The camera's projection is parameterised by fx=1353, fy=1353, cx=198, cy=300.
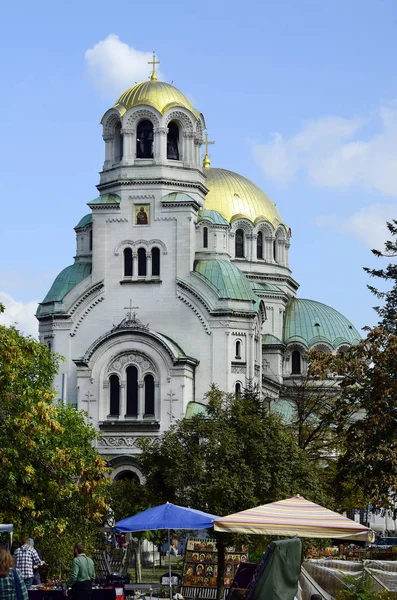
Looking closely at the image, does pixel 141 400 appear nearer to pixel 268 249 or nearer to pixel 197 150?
pixel 197 150

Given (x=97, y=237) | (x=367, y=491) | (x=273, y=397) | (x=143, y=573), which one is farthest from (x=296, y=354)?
(x=367, y=491)

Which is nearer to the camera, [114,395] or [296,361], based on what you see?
[114,395]

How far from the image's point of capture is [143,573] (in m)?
49.2

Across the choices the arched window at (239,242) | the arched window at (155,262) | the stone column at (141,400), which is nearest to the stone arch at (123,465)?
the stone column at (141,400)

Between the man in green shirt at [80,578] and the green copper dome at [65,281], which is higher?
the green copper dome at [65,281]

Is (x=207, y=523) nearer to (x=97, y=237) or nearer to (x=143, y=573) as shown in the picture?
(x=143, y=573)

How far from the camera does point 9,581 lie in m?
17.8

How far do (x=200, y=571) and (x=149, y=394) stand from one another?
114ft

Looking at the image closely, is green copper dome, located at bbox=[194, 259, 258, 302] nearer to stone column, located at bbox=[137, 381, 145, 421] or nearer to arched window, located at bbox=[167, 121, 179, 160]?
arched window, located at bbox=[167, 121, 179, 160]

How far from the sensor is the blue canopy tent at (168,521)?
3172 cm

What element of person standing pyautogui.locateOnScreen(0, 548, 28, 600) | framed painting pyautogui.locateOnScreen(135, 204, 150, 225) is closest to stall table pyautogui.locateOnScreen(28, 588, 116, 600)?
person standing pyautogui.locateOnScreen(0, 548, 28, 600)

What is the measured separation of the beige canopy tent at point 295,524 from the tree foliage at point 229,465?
21318 mm

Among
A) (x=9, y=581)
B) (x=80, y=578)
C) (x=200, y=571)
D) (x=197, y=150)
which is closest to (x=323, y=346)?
(x=197, y=150)

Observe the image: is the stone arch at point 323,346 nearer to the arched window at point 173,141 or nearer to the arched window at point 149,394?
the arched window at point 173,141
